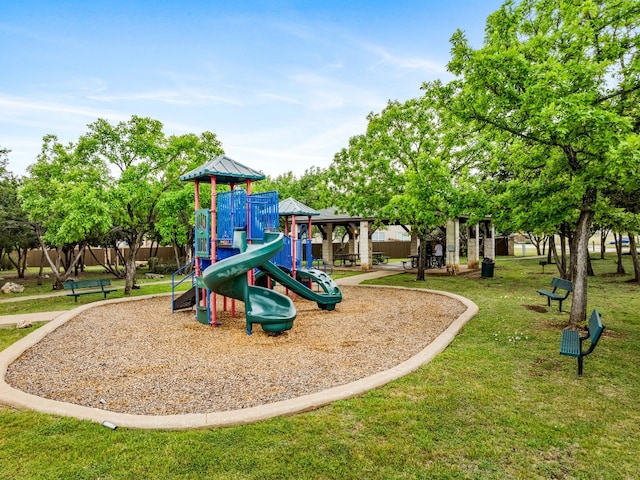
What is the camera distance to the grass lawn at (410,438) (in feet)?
11.1

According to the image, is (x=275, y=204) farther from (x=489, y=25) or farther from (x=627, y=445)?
(x=627, y=445)

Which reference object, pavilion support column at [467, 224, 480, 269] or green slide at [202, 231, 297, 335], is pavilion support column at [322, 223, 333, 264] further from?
green slide at [202, 231, 297, 335]

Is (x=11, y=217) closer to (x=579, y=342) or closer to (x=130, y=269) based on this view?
(x=130, y=269)

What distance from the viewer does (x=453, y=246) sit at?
74.0 ft

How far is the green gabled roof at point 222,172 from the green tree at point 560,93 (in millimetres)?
5567

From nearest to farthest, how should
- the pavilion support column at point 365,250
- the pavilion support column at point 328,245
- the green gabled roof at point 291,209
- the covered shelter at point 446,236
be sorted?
the green gabled roof at point 291,209 → the covered shelter at point 446,236 → the pavilion support column at point 365,250 → the pavilion support column at point 328,245

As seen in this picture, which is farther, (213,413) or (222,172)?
(222,172)

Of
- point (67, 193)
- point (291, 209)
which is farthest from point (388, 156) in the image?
point (67, 193)

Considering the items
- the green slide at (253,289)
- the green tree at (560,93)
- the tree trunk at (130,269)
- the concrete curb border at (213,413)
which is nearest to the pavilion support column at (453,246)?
the green tree at (560,93)

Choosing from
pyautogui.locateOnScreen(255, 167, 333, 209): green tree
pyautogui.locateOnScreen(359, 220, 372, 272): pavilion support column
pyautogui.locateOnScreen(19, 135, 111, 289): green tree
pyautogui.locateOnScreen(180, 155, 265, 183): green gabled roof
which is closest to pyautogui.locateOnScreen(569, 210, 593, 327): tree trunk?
pyautogui.locateOnScreen(180, 155, 265, 183): green gabled roof

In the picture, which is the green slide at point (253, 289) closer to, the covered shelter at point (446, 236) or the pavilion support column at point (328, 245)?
the covered shelter at point (446, 236)

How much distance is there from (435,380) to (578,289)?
5.14 m

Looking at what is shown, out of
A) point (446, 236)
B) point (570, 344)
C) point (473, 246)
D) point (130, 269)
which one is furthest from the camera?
point (473, 246)

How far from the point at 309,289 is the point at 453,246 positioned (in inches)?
528
